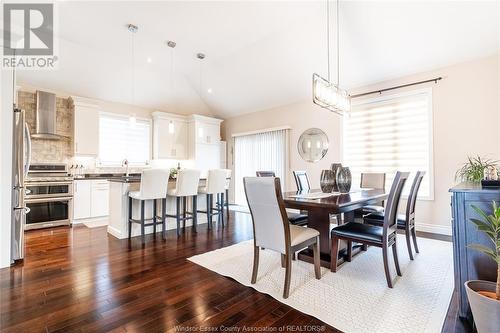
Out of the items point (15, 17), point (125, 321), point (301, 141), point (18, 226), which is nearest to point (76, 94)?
point (15, 17)

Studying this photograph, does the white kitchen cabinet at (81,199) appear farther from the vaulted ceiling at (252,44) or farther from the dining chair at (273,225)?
the dining chair at (273,225)

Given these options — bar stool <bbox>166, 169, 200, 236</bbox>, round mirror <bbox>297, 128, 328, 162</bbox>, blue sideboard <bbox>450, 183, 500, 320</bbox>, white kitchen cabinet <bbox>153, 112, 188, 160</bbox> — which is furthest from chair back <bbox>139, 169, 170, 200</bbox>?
blue sideboard <bbox>450, 183, 500, 320</bbox>

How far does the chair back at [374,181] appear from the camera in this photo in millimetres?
3920

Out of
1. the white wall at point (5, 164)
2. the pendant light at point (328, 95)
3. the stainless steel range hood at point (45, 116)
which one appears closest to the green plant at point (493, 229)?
the pendant light at point (328, 95)

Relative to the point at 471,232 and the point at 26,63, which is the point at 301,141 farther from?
the point at 26,63

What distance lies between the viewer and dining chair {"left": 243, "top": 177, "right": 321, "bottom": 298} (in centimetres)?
199

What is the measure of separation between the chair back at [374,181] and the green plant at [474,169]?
3.41 feet

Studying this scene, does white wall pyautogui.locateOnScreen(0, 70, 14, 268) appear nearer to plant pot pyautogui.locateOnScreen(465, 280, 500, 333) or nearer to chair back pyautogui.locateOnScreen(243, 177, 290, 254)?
chair back pyautogui.locateOnScreen(243, 177, 290, 254)

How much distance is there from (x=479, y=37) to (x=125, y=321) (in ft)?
17.2

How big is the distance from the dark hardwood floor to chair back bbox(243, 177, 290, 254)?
18.0 inches

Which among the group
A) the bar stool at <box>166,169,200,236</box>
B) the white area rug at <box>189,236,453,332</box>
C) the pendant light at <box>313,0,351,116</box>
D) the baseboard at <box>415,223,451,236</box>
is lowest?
the white area rug at <box>189,236,453,332</box>

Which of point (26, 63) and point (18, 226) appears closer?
point (18, 226)

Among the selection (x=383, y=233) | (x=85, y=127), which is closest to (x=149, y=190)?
(x=85, y=127)

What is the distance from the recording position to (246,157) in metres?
6.98
